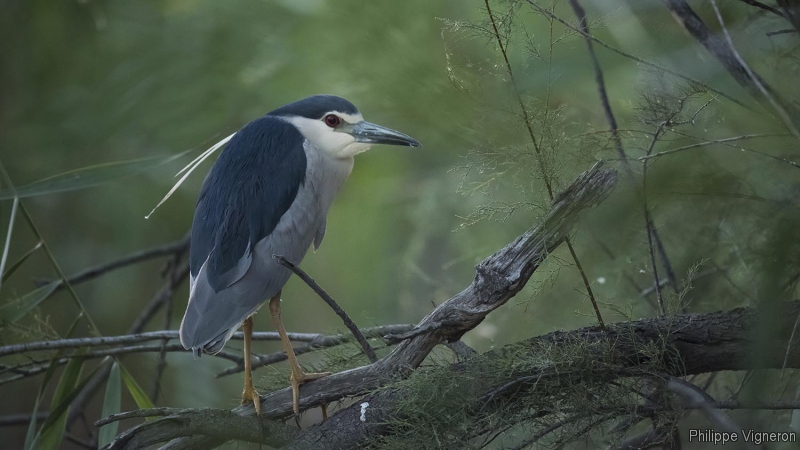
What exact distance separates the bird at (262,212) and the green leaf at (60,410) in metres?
0.29

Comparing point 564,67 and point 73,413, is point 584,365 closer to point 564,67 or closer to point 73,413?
point 564,67

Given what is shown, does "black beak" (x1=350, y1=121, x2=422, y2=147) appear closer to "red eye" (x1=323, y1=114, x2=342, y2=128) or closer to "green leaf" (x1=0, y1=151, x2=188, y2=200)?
"red eye" (x1=323, y1=114, x2=342, y2=128)

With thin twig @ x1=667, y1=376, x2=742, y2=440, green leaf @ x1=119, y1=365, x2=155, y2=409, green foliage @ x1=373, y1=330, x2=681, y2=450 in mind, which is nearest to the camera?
thin twig @ x1=667, y1=376, x2=742, y2=440

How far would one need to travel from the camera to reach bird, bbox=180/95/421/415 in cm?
141

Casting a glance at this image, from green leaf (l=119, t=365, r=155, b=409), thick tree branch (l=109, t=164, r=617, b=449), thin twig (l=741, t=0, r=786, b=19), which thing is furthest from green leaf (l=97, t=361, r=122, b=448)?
thin twig (l=741, t=0, r=786, b=19)

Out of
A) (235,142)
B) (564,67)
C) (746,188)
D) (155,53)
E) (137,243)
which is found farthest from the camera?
(137,243)

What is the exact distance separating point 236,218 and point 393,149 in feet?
3.29

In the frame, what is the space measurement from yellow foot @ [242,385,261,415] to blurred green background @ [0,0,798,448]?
0.23 m

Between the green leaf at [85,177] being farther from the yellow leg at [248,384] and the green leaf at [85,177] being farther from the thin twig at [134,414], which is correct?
the thin twig at [134,414]

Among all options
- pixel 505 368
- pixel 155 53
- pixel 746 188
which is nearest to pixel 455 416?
pixel 505 368

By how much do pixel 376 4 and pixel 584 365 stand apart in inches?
38.1

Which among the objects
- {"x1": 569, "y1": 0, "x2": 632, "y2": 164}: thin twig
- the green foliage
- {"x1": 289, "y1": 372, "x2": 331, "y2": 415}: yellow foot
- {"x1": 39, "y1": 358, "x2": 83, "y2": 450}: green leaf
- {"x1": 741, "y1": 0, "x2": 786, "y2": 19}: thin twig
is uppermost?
{"x1": 741, "y1": 0, "x2": 786, "y2": 19}: thin twig

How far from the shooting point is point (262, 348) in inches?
126

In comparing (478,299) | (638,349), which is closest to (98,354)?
(478,299)
